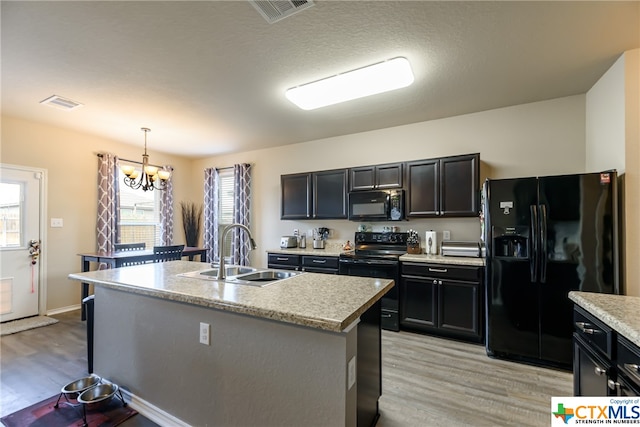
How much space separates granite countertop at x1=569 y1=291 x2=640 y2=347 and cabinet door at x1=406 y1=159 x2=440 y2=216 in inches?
75.3

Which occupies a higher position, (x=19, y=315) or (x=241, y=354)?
(x=241, y=354)

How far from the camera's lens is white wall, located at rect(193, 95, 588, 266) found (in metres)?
3.09

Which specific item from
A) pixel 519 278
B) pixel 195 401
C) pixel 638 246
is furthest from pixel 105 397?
pixel 638 246

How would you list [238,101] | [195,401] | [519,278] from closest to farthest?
[195,401], [519,278], [238,101]

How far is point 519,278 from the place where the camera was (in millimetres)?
2648

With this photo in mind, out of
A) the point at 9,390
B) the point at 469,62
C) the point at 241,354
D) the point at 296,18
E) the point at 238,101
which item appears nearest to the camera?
the point at 241,354

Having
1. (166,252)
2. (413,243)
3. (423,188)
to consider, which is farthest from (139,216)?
(423,188)

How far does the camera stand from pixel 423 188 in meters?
3.50

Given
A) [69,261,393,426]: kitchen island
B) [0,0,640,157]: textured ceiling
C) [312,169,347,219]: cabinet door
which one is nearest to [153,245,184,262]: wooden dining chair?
[69,261,393,426]: kitchen island

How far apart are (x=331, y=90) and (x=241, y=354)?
7.91 feet

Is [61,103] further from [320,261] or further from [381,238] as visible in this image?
[381,238]

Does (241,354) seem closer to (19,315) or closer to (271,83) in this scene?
(271,83)

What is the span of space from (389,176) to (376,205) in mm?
417

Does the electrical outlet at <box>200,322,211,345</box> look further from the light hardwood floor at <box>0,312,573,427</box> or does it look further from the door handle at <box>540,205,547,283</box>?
the door handle at <box>540,205,547,283</box>
